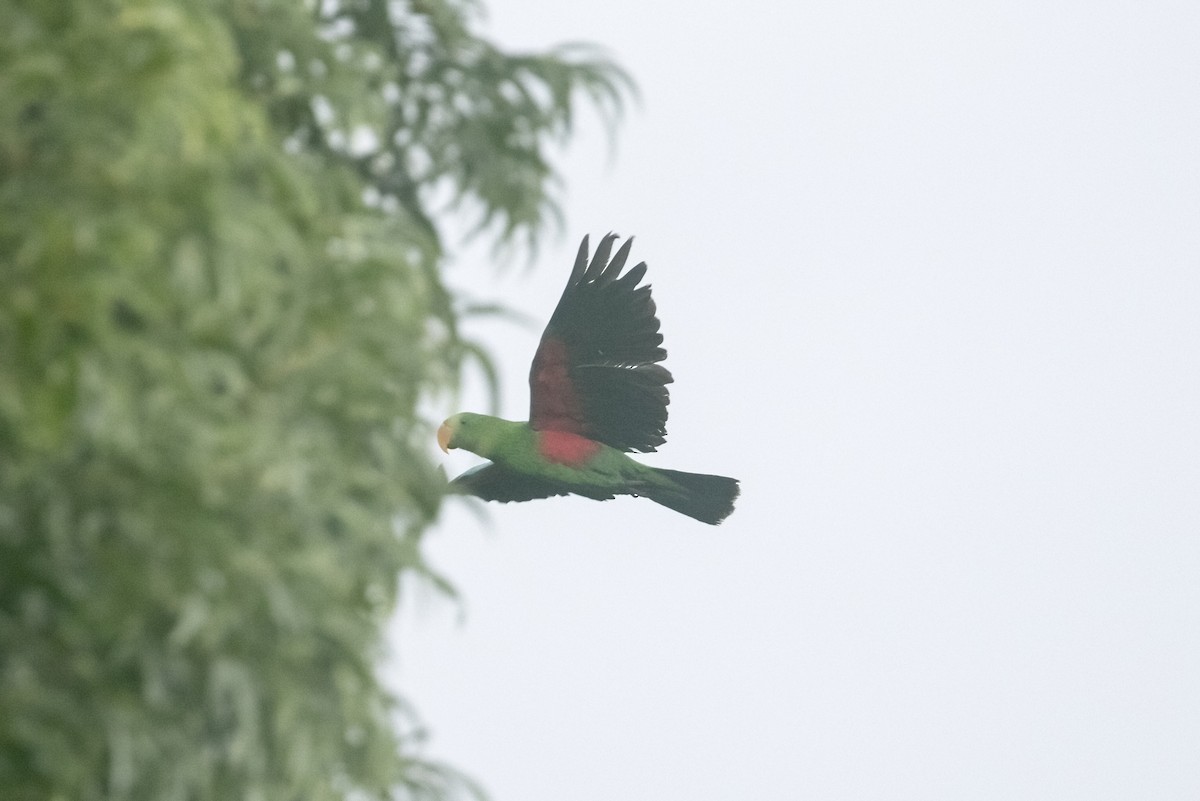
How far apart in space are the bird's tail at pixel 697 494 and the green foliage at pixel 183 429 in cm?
200

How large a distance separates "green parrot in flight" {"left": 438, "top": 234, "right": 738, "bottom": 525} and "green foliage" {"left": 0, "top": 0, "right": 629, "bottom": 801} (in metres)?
1.52

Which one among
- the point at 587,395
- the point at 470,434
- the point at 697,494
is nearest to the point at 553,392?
the point at 587,395

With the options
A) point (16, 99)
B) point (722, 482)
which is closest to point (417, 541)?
point (16, 99)

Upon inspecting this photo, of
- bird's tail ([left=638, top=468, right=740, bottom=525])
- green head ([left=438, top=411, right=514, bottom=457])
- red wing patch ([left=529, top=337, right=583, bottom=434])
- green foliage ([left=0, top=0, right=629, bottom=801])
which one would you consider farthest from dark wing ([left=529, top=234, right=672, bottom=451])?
green foliage ([left=0, top=0, right=629, bottom=801])

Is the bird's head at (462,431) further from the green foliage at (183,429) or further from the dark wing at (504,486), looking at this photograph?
the green foliage at (183,429)

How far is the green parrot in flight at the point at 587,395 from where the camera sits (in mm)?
4168

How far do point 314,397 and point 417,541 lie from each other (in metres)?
0.35

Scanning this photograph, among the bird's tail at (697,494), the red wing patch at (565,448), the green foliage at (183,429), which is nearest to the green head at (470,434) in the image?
the red wing patch at (565,448)

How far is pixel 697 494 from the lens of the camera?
4.62m

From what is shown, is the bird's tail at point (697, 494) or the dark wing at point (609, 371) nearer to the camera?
the dark wing at point (609, 371)

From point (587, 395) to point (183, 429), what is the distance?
6.71 ft

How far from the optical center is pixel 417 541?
2.69m

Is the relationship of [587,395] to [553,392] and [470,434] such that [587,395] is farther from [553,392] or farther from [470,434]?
[470,434]

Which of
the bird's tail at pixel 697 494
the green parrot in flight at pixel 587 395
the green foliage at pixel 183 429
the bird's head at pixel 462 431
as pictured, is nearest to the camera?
the green foliage at pixel 183 429
